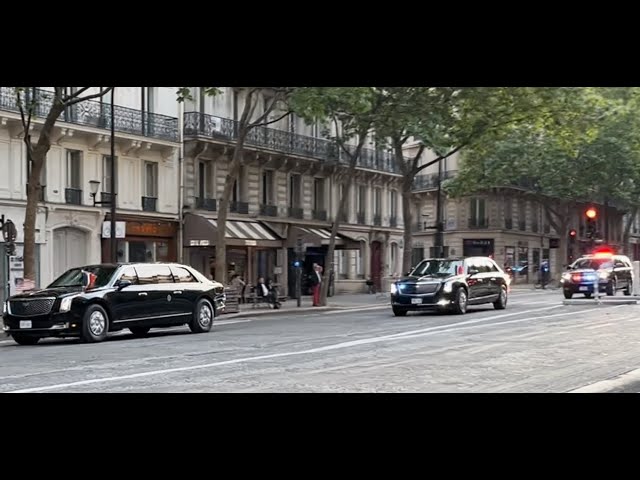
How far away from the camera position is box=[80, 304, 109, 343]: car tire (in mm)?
17516

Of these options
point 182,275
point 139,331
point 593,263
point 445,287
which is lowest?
point 139,331

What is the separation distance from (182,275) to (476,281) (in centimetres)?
967

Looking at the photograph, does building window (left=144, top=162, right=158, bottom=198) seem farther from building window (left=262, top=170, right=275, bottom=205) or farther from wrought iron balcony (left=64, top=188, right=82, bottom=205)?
building window (left=262, top=170, right=275, bottom=205)

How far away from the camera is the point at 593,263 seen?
33.8 metres

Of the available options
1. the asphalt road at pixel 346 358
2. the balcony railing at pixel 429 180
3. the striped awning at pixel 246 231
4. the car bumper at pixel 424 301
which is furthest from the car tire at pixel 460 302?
the balcony railing at pixel 429 180

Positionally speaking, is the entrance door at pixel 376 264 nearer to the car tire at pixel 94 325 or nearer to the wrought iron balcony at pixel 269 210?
the wrought iron balcony at pixel 269 210

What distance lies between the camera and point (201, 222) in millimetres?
34812

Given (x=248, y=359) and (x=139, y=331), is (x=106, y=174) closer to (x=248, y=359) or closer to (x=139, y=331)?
(x=139, y=331)

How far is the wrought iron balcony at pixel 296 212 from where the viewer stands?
4109cm

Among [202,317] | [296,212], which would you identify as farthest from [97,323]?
[296,212]

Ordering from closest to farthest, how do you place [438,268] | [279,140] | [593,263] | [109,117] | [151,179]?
[438,268] → [109,117] → [593,263] → [151,179] → [279,140]

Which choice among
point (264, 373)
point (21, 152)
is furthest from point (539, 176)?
point (264, 373)
